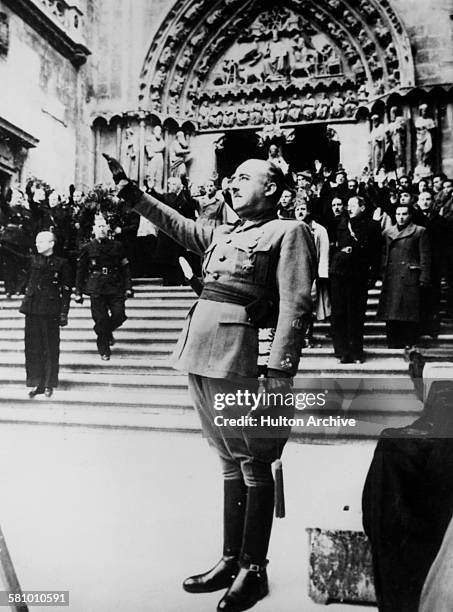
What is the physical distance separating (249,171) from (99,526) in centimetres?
133

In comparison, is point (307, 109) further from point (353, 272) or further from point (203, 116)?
point (353, 272)

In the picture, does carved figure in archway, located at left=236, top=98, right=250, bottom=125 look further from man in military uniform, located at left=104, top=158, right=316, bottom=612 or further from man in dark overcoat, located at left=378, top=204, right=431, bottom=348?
man in military uniform, located at left=104, top=158, right=316, bottom=612

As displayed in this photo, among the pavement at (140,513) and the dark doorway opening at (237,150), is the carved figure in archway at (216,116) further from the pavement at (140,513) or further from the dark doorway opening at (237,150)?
the pavement at (140,513)

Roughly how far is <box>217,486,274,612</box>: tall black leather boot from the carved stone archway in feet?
5.36

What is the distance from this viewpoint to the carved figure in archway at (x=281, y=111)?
266 cm

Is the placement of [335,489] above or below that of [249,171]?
below

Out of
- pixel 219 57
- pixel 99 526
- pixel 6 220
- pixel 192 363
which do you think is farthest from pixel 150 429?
pixel 219 57

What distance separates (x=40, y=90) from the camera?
2.55 meters

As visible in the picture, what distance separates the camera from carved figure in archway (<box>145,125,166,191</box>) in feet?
8.45

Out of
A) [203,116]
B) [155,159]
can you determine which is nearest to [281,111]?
[203,116]

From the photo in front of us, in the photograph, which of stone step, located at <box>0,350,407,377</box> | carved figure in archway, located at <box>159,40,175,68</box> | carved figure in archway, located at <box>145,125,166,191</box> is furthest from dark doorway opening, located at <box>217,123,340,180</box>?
stone step, located at <box>0,350,407,377</box>

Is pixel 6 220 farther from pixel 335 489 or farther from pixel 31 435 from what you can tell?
pixel 335 489

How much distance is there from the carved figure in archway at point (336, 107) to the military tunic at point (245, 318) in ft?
3.92

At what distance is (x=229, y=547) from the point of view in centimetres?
182
